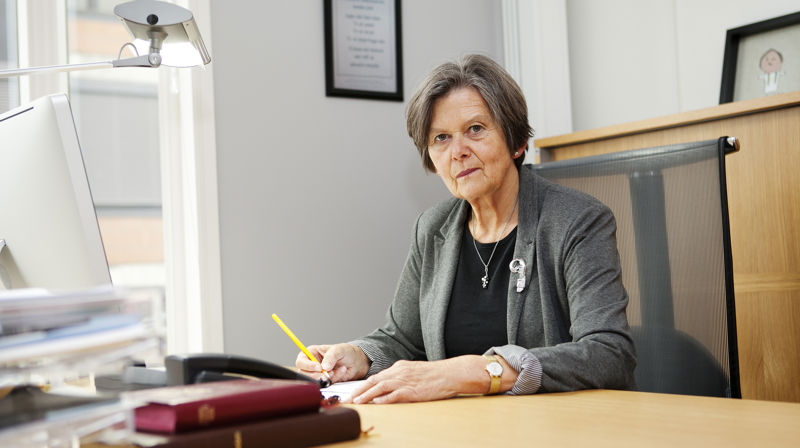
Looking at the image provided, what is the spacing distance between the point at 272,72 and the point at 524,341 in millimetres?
1416

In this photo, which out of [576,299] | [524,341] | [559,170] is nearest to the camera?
[576,299]

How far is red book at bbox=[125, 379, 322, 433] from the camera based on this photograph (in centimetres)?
69

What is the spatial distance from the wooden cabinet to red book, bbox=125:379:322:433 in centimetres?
146

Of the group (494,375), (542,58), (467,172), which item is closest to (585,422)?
(494,375)

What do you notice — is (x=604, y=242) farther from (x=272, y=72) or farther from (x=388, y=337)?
(x=272, y=72)

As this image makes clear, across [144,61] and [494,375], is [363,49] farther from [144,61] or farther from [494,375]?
[494,375]

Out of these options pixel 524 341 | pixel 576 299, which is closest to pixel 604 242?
pixel 576 299

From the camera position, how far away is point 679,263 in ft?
5.16

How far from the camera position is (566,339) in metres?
1.45

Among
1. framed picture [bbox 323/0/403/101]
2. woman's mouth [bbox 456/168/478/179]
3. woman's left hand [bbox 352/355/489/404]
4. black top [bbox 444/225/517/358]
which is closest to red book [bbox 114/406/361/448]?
woman's left hand [bbox 352/355/489/404]

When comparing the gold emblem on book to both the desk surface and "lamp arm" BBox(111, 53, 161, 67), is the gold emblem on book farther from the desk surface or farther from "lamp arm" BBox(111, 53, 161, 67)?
"lamp arm" BBox(111, 53, 161, 67)

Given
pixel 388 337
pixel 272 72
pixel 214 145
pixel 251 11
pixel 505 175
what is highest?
pixel 251 11

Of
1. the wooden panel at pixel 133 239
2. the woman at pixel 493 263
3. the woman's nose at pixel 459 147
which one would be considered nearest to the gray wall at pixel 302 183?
the wooden panel at pixel 133 239

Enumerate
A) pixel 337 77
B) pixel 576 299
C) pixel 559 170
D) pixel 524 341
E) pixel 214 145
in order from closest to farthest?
pixel 576 299 < pixel 524 341 < pixel 559 170 < pixel 214 145 < pixel 337 77
